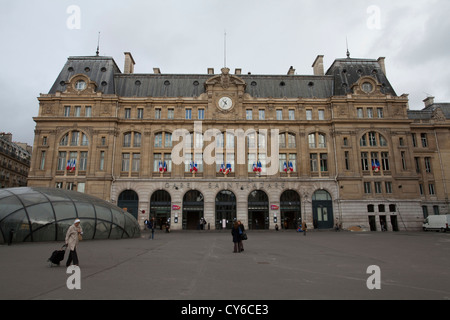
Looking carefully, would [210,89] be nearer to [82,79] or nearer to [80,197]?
[82,79]

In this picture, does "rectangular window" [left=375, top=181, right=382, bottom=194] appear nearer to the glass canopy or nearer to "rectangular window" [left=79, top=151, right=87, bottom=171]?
the glass canopy

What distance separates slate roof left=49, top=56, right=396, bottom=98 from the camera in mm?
51375

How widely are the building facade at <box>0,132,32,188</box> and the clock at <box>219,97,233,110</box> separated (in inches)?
1976

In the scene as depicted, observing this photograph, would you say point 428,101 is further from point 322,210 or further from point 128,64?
point 128,64

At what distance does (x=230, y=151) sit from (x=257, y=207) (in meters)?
9.58

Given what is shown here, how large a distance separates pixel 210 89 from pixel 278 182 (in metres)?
18.3

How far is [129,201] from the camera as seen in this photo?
46.2m

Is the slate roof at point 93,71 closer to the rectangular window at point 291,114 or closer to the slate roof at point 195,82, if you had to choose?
the slate roof at point 195,82

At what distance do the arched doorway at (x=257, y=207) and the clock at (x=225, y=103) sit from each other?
1407 centimetres

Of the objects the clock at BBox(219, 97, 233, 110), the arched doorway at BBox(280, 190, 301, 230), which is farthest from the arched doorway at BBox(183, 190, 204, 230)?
the clock at BBox(219, 97, 233, 110)

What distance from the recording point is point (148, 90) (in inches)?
2030

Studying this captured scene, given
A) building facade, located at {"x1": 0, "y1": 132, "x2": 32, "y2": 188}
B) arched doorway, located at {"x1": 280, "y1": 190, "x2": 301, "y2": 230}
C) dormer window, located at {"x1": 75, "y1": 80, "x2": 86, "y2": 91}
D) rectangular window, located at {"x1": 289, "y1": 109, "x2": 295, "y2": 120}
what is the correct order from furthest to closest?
building facade, located at {"x1": 0, "y1": 132, "x2": 32, "y2": 188}, rectangular window, located at {"x1": 289, "y1": 109, "x2": 295, "y2": 120}, dormer window, located at {"x1": 75, "y1": 80, "x2": 86, "y2": 91}, arched doorway, located at {"x1": 280, "y1": 190, "x2": 301, "y2": 230}

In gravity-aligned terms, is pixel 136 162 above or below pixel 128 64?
below

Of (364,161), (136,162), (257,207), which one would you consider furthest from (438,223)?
(136,162)
